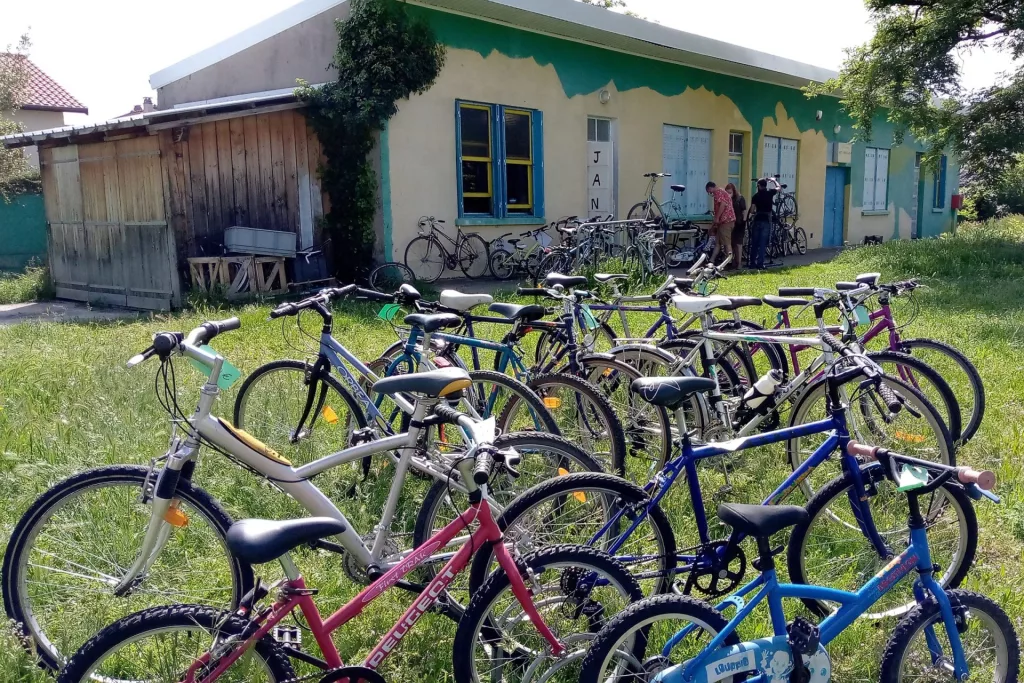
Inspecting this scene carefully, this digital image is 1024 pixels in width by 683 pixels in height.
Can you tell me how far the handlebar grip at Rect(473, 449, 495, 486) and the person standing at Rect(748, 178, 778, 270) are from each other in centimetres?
1270

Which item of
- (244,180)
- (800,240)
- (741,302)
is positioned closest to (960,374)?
(741,302)

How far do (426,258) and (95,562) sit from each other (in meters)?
9.37

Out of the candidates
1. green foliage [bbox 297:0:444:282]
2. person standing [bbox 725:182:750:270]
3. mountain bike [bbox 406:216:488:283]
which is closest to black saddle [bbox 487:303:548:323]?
green foliage [bbox 297:0:444:282]

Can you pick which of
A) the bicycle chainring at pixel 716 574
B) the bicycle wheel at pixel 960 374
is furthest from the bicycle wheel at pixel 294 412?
the bicycle wheel at pixel 960 374

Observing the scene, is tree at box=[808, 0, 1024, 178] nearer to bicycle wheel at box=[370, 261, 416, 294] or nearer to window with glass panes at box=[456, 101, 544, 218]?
window with glass panes at box=[456, 101, 544, 218]

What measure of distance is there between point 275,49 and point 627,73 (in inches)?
240

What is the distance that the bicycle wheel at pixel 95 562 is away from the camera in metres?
2.56

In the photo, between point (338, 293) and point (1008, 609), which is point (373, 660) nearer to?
point (338, 293)

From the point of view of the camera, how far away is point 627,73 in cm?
1443

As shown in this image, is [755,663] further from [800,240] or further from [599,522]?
[800,240]

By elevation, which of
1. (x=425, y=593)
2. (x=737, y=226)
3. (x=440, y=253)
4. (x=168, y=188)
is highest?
(x=168, y=188)

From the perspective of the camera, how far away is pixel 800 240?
19.0 meters

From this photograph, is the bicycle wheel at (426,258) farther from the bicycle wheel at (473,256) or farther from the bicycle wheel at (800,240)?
the bicycle wheel at (800,240)

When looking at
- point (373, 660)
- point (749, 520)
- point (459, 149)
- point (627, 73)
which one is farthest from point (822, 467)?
point (627, 73)
